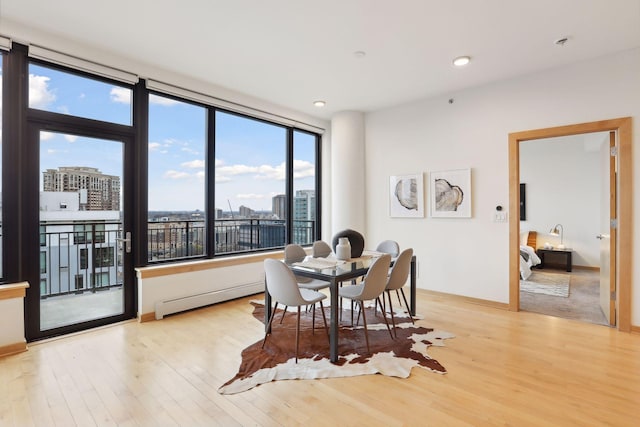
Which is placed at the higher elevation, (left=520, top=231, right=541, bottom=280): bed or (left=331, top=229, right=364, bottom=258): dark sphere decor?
(left=331, top=229, right=364, bottom=258): dark sphere decor

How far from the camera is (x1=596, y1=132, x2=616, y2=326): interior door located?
11.1 ft

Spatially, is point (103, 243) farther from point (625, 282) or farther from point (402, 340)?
point (625, 282)

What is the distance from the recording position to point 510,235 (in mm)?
3918

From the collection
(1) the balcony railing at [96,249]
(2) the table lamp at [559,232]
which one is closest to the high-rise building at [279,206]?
(1) the balcony railing at [96,249]

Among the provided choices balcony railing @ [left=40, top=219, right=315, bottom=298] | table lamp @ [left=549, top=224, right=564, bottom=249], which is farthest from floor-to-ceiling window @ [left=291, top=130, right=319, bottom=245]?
table lamp @ [left=549, top=224, right=564, bottom=249]

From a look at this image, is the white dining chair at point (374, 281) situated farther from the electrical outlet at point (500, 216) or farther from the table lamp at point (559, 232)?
the table lamp at point (559, 232)

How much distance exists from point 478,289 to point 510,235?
821 millimetres

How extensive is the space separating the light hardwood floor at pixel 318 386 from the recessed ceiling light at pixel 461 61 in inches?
112

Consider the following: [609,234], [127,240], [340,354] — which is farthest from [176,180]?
[609,234]

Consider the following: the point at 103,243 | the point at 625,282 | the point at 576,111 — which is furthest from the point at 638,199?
the point at 103,243

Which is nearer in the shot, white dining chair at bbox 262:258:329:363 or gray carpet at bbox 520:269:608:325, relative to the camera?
white dining chair at bbox 262:258:329:363

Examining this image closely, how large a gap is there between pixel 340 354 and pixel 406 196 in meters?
2.84

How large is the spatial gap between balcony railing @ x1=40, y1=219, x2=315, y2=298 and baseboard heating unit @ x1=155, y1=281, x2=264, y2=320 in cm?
53

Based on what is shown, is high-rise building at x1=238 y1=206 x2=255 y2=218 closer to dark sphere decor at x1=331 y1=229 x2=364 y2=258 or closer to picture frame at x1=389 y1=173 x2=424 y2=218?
dark sphere decor at x1=331 y1=229 x2=364 y2=258
